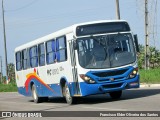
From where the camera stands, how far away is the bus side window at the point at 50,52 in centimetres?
2025

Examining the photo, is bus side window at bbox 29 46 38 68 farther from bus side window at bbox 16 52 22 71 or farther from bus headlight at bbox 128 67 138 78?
bus headlight at bbox 128 67 138 78

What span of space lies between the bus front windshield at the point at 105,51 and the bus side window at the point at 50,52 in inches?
101

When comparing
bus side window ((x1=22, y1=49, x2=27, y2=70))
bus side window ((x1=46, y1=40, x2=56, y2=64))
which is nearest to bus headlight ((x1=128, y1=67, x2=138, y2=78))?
bus side window ((x1=46, y1=40, x2=56, y2=64))

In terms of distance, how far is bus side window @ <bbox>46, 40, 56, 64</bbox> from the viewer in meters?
20.3

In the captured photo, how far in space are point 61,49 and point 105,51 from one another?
221 cm

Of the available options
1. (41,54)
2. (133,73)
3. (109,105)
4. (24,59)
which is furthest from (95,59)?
(24,59)

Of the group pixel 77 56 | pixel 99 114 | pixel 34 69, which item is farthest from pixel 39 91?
pixel 99 114

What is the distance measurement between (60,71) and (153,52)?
55.8m

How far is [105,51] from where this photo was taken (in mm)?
17750

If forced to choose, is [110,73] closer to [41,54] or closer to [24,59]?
[41,54]

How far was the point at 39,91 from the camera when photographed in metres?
22.9

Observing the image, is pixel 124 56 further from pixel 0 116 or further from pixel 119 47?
pixel 0 116

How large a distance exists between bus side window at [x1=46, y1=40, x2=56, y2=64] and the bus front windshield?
257 centimetres

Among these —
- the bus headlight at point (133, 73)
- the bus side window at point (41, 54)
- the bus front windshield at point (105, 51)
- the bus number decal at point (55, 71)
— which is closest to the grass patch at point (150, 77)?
the bus side window at point (41, 54)
